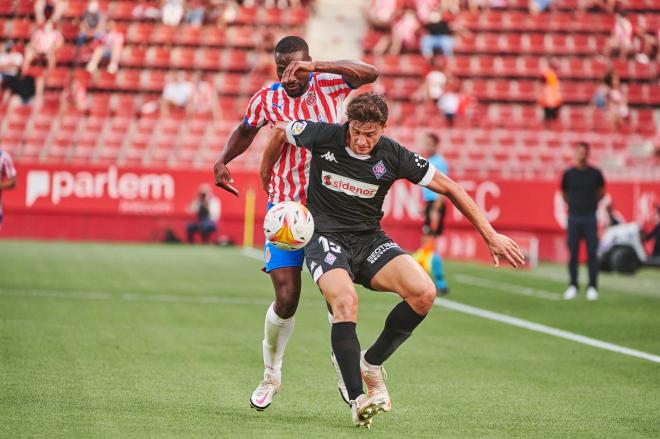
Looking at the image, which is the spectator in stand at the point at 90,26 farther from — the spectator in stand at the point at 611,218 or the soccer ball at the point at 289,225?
the soccer ball at the point at 289,225

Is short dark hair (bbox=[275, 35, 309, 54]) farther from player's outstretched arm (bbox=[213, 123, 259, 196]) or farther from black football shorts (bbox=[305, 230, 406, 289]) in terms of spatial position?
black football shorts (bbox=[305, 230, 406, 289])

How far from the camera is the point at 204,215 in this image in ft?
89.2

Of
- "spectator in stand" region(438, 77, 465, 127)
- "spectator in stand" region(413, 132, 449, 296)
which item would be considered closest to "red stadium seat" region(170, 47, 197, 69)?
"spectator in stand" region(438, 77, 465, 127)

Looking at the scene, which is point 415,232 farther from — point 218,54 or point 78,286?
point 78,286

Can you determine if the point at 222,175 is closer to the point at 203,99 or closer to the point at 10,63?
the point at 203,99

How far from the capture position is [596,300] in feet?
53.8

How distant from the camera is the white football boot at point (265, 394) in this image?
24.3ft

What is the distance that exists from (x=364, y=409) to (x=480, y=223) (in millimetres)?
1427

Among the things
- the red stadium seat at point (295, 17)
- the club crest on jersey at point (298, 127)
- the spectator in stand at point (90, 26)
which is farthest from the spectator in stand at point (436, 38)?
the club crest on jersey at point (298, 127)

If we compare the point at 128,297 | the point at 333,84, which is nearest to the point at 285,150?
the point at 333,84

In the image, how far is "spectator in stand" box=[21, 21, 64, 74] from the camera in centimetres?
3134

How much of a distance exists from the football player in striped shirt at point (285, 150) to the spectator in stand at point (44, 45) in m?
24.5

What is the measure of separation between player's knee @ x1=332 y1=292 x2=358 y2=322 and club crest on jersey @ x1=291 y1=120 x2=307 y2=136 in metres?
1.06

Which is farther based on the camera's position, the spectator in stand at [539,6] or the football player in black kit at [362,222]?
the spectator in stand at [539,6]
